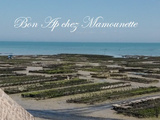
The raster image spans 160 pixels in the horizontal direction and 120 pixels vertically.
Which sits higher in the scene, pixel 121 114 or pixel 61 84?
pixel 61 84

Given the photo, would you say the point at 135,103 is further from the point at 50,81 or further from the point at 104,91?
the point at 50,81

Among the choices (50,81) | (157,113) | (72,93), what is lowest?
(157,113)

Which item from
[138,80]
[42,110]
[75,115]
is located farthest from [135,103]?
[138,80]

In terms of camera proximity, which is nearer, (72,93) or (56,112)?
(56,112)

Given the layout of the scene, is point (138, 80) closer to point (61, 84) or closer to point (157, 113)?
point (61, 84)

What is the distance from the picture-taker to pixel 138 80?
37938 mm

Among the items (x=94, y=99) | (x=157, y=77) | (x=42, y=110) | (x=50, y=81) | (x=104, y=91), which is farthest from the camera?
(x=157, y=77)

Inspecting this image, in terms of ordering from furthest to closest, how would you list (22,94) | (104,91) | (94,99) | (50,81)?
(50,81), (104,91), (22,94), (94,99)

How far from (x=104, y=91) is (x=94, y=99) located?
15.7ft

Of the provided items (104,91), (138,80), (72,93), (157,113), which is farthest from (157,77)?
(157,113)

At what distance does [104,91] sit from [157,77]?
14.7 meters

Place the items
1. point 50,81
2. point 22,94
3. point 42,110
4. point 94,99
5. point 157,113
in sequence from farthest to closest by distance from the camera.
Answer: point 50,81
point 22,94
point 94,99
point 42,110
point 157,113

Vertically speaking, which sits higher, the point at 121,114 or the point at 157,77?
the point at 157,77

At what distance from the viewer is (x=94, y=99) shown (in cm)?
2522
